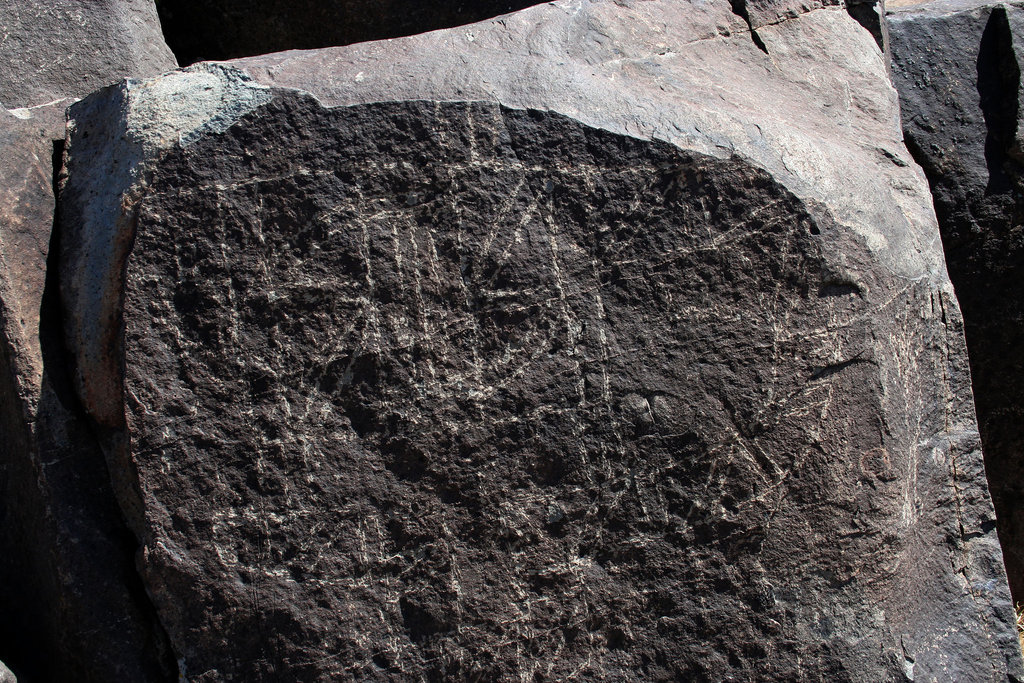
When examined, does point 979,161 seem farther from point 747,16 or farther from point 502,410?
point 502,410

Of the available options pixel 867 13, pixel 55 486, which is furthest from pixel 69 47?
pixel 867 13

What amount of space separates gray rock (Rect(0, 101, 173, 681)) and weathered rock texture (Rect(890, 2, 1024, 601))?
5.90 ft

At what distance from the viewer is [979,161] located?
2.00 meters

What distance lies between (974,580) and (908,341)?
1.48 ft

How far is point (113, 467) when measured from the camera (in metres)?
1.43

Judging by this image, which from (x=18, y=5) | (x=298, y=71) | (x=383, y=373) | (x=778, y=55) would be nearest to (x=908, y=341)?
(x=778, y=55)

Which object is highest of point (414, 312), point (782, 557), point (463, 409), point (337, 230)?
point (337, 230)

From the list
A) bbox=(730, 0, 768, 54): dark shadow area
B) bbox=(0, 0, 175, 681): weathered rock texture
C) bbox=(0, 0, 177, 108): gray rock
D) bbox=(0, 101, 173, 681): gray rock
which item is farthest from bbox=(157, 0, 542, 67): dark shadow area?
bbox=(0, 101, 173, 681): gray rock

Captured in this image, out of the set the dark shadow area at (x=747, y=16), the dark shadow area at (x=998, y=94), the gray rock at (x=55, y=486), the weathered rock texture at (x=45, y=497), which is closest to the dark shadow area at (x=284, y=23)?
the dark shadow area at (x=747, y=16)

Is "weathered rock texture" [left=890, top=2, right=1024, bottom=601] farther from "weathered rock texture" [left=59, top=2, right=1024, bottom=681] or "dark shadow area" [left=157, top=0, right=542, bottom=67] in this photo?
"dark shadow area" [left=157, top=0, right=542, bottom=67]

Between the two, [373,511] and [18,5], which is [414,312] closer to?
[373,511]

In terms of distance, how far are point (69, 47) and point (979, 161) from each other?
6.65 ft

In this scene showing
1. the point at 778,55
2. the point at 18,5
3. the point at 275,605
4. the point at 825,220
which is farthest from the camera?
the point at 18,5

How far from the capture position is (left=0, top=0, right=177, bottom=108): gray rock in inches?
73.2
